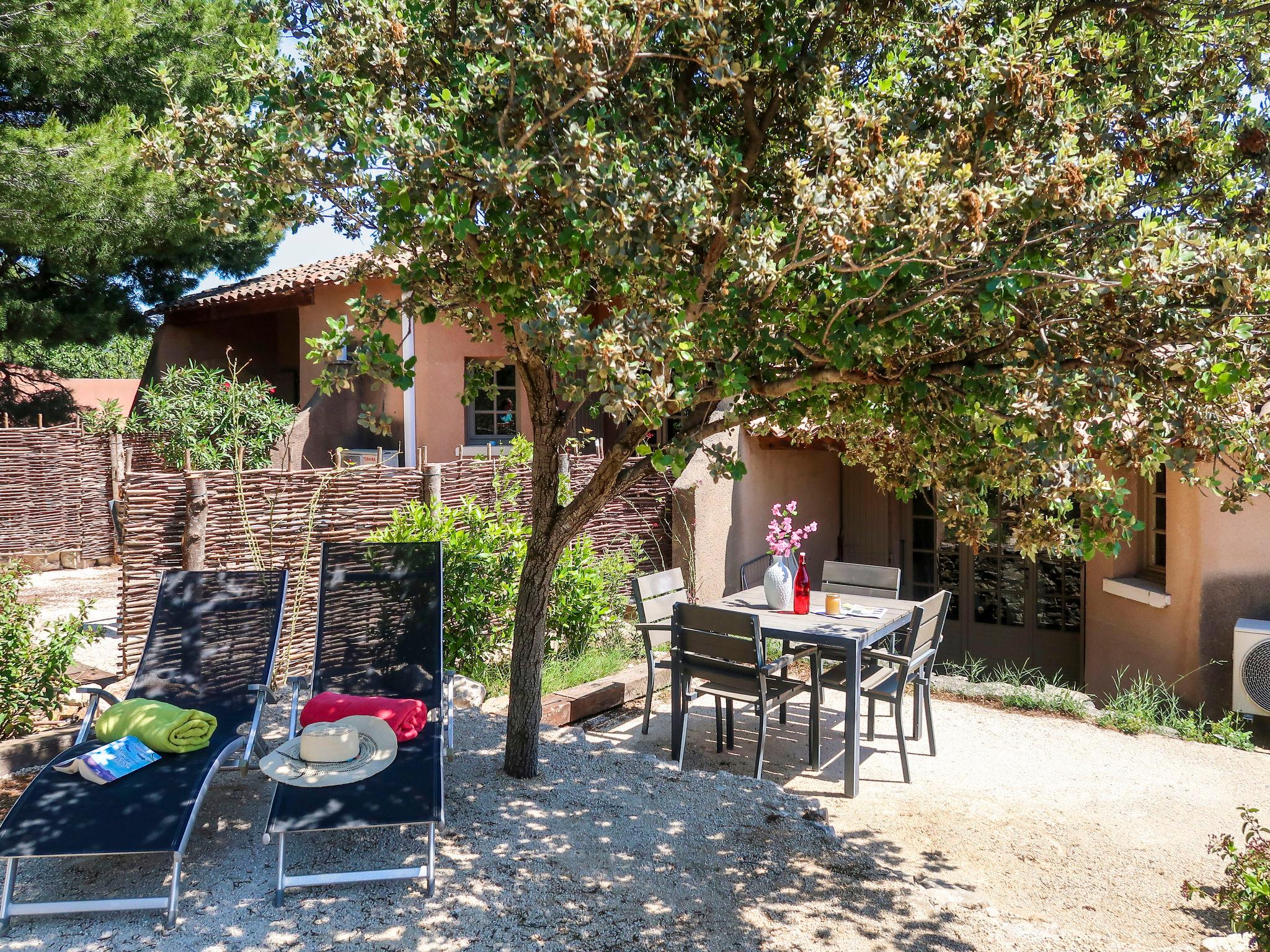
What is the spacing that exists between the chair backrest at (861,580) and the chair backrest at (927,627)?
106 centimetres

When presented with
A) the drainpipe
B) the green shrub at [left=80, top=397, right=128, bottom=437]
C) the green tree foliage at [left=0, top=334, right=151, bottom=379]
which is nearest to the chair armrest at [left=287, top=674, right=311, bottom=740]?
the drainpipe

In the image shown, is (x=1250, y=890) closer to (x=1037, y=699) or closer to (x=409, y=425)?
(x=1037, y=699)

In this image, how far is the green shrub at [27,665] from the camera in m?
5.14

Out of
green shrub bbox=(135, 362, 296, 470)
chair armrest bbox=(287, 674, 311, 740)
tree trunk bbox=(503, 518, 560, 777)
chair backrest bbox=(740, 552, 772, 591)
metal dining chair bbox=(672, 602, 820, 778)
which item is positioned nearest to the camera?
chair armrest bbox=(287, 674, 311, 740)

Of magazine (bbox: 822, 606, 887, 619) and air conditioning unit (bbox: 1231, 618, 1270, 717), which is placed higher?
magazine (bbox: 822, 606, 887, 619)

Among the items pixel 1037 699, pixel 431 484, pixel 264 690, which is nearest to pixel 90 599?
pixel 431 484

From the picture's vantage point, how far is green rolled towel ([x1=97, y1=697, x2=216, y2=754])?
4.32m

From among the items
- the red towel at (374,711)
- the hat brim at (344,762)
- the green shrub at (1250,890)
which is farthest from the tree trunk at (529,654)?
the green shrub at (1250,890)

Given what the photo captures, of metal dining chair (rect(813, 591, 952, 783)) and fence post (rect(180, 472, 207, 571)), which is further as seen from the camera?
fence post (rect(180, 472, 207, 571))

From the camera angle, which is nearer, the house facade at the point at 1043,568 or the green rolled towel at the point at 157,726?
the green rolled towel at the point at 157,726

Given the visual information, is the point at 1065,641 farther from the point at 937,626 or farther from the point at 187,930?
the point at 187,930

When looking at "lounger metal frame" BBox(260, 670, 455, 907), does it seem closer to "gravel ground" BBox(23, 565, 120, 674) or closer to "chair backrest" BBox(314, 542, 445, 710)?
"chair backrest" BBox(314, 542, 445, 710)

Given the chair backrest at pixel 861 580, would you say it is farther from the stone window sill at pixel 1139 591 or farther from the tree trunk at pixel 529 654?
the tree trunk at pixel 529 654

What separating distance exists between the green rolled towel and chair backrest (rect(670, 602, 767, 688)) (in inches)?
117
